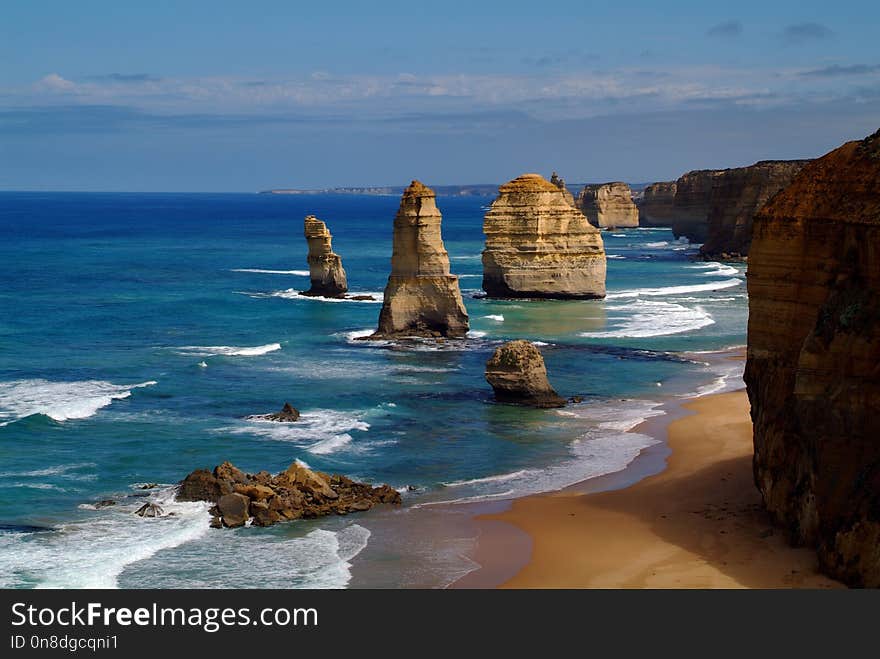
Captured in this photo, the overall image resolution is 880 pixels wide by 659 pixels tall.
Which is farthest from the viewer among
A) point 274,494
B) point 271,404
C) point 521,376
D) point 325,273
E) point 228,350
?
point 325,273

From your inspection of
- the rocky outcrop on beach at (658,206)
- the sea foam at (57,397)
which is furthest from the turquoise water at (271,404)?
the rocky outcrop on beach at (658,206)

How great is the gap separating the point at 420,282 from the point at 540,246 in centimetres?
1930

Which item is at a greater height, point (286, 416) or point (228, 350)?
point (228, 350)

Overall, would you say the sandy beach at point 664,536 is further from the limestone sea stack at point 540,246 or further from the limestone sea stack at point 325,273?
the limestone sea stack at point 325,273

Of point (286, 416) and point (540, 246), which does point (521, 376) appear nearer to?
point (286, 416)

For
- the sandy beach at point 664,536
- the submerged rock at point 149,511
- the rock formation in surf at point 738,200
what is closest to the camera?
the sandy beach at point 664,536

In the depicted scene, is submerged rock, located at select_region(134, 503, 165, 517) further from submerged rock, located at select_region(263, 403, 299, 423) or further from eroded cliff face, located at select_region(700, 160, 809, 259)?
eroded cliff face, located at select_region(700, 160, 809, 259)

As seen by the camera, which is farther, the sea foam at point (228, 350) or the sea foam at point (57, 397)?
the sea foam at point (228, 350)

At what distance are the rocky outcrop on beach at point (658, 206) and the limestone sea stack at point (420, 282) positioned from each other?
113m

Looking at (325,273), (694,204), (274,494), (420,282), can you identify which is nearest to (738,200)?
(694,204)

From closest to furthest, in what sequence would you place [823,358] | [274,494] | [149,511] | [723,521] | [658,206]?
1. [823,358]
2. [723,521]
3. [149,511]
4. [274,494]
5. [658,206]

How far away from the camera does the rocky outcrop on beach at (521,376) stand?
130 feet

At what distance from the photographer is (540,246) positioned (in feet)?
236
